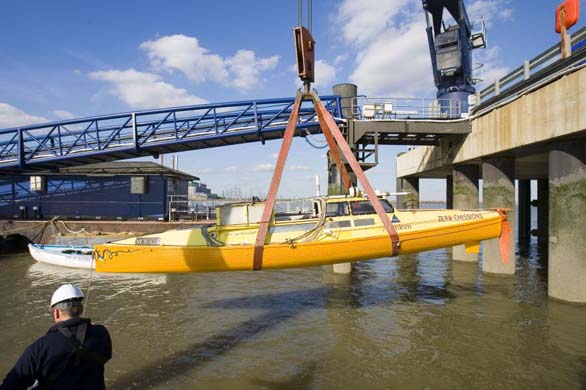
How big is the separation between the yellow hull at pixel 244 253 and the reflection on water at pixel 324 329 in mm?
1988

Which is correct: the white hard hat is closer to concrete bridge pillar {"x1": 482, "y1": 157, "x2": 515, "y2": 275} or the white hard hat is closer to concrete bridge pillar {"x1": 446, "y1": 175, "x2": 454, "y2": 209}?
concrete bridge pillar {"x1": 482, "y1": 157, "x2": 515, "y2": 275}

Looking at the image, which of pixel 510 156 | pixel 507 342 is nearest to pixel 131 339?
pixel 507 342

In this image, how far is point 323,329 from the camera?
34.0 feet

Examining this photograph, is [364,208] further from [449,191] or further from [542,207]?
[542,207]

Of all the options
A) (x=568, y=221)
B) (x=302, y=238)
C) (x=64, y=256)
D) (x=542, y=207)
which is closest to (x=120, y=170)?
(x=64, y=256)

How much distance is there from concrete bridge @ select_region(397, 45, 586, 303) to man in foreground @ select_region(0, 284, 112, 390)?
1286cm

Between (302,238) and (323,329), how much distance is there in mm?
2786

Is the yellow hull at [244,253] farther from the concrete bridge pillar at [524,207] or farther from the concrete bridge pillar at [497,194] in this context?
the concrete bridge pillar at [524,207]

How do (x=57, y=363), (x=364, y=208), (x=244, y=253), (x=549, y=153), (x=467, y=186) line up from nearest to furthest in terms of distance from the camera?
1. (x=57, y=363)
2. (x=244, y=253)
3. (x=364, y=208)
4. (x=549, y=153)
5. (x=467, y=186)

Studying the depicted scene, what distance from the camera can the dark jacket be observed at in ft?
10.3

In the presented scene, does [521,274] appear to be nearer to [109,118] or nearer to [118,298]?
[118,298]

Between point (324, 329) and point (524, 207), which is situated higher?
point (524, 207)

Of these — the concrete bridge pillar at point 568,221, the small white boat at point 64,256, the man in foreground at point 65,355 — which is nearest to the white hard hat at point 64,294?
the man in foreground at point 65,355

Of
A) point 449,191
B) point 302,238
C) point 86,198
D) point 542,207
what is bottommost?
point 302,238
